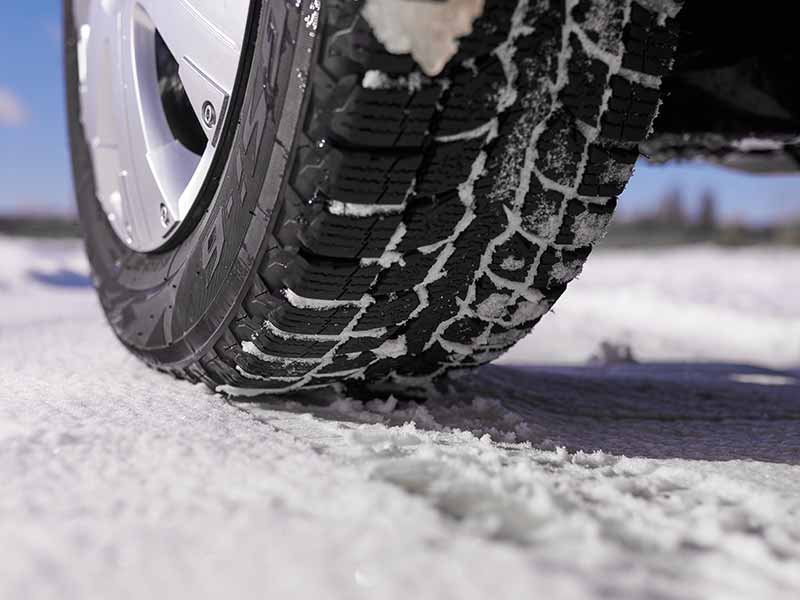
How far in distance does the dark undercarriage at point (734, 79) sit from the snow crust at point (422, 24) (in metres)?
0.48

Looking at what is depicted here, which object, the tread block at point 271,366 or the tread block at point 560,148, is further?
the tread block at point 271,366

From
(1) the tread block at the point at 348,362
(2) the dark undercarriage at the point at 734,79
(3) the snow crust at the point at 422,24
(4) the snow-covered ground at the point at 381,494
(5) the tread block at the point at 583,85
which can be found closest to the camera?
(4) the snow-covered ground at the point at 381,494

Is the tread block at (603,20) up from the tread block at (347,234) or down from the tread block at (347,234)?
up

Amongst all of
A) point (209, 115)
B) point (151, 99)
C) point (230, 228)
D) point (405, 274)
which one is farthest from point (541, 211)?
point (151, 99)

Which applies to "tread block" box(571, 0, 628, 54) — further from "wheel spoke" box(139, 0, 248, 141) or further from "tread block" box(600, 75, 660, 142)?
"wheel spoke" box(139, 0, 248, 141)

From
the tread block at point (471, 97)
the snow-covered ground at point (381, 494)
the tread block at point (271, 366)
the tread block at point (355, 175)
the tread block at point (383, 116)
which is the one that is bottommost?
the snow-covered ground at point (381, 494)

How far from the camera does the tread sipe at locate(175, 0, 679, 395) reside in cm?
74

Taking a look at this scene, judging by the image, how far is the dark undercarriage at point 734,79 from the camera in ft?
3.97

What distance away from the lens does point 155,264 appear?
1.29m

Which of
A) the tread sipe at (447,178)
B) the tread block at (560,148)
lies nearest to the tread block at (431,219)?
the tread sipe at (447,178)

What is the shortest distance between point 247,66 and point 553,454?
0.62m

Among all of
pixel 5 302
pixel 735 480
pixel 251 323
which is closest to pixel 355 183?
pixel 251 323

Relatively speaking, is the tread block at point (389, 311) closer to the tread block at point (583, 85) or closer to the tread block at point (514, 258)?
the tread block at point (514, 258)

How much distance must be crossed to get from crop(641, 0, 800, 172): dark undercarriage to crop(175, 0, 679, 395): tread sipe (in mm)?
265
